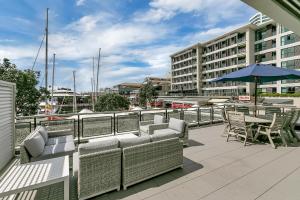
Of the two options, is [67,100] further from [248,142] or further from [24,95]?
[248,142]

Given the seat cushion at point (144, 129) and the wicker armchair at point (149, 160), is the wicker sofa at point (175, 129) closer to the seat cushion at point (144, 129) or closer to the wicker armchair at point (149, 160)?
the seat cushion at point (144, 129)

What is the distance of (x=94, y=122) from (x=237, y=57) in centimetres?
4145

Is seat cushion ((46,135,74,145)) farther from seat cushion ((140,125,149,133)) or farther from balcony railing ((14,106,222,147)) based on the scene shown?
seat cushion ((140,125,149,133))

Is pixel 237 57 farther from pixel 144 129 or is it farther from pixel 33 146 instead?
pixel 33 146

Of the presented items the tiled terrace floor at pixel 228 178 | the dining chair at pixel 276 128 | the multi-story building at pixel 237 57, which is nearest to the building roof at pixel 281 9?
the dining chair at pixel 276 128

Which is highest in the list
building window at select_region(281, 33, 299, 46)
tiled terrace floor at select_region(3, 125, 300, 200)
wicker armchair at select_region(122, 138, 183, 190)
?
building window at select_region(281, 33, 299, 46)

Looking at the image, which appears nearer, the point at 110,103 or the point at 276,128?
the point at 276,128

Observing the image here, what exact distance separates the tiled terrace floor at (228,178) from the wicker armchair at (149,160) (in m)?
0.14

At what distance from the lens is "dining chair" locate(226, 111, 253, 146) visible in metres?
5.38

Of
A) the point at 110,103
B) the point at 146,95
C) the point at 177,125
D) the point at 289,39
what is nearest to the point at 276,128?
the point at 177,125

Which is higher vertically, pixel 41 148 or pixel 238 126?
pixel 238 126

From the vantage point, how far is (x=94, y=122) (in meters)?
6.47

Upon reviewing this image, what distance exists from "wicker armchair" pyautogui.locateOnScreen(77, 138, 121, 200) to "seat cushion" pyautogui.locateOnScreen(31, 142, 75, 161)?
1.23 metres

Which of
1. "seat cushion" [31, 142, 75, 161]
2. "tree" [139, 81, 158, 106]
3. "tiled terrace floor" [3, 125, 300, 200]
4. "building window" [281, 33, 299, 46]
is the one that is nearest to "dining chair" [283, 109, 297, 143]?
"tiled terrace floor" [3, 125, 300, 200]
